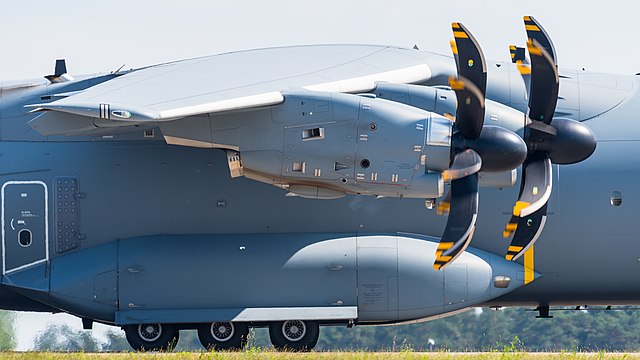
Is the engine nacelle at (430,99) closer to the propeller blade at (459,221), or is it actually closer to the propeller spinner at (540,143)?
the propeller spinner at (540,143)

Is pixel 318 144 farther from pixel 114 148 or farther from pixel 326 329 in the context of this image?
pixel 326 329

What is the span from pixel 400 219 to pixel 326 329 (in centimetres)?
2535

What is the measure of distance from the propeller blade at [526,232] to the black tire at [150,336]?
18.5ft

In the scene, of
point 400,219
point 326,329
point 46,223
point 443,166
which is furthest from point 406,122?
point 326,329

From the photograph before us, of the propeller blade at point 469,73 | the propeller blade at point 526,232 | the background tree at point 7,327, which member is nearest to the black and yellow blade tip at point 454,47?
the propeller blade at point 469,73

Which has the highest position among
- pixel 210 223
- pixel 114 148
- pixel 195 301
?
pixel 114 148

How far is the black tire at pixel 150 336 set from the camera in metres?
19.2

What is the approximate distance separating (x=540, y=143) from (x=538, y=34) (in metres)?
1.59

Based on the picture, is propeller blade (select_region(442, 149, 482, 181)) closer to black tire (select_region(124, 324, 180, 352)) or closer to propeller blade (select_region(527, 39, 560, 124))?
propeller blade (select_region(527, 39, 560, 124))

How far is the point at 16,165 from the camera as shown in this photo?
64.2 ft

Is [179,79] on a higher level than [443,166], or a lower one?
higher

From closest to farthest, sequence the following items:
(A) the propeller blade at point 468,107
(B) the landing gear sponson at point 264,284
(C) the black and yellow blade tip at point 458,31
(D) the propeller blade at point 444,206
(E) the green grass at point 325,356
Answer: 1. (C) the black and yellow blade tip at point 458,31
2. (A) the propeller blade at point 468,107
3. (E) the green grass at point 325,356
4. (D) the propeller blade at point 444,206
5. (B) the landing gear sponson at point 264,284

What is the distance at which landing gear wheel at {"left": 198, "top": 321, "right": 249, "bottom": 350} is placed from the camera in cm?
1911

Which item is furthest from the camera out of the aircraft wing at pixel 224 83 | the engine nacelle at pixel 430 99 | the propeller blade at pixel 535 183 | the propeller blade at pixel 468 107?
the engine nacelle at pixel 430 99
